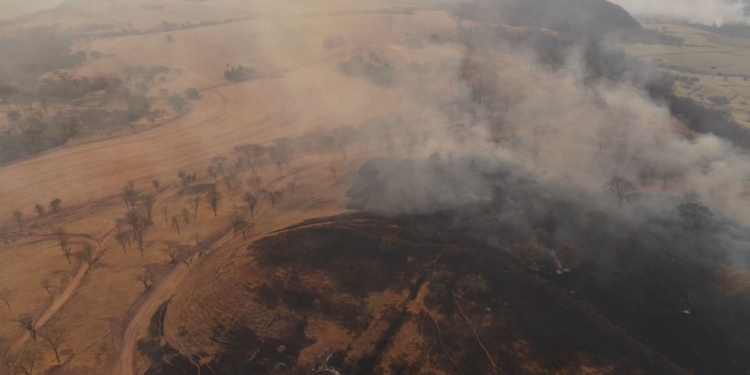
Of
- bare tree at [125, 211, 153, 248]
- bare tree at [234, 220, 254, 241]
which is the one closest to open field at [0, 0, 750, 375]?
bare tree at [234, 220, 254, 241]

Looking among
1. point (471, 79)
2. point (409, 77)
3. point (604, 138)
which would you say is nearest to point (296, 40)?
point (409, 77)

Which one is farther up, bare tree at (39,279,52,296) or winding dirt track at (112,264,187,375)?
bare tree at (39,279,52,296)

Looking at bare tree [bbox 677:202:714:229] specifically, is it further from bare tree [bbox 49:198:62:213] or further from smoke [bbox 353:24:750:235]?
bare tree [bbox 49:198:62:213]

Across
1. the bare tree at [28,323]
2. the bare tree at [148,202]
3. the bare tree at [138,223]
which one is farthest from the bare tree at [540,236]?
the bare tree at [148,202]

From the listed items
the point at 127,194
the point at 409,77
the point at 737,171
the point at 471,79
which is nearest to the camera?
the point at 737,171

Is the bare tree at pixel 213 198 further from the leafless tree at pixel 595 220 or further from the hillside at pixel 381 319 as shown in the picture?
the leafless tree at pixel 595 220

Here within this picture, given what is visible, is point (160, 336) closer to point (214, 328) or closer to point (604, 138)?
point (214, 328)
